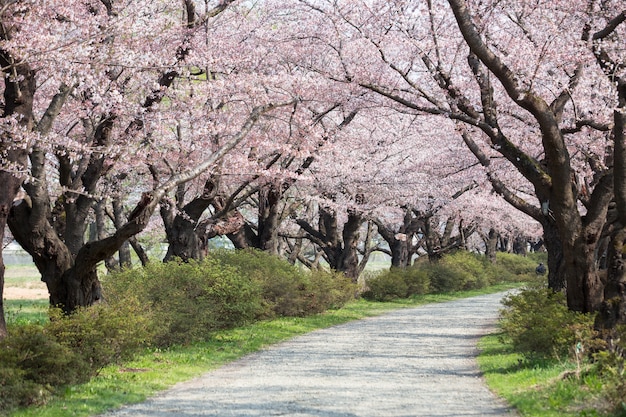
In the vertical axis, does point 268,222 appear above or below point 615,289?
above

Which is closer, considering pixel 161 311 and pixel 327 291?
pixel 161 311

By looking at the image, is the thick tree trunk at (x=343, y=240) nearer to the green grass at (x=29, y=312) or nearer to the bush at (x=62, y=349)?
the green grass at (x=29, y=312)

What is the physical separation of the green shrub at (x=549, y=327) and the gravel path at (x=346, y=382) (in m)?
1.02

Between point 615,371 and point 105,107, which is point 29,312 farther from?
point 615,371

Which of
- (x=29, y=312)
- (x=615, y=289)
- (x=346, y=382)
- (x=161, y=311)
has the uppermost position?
(x=615, y=289)

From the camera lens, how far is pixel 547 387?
9.98 m

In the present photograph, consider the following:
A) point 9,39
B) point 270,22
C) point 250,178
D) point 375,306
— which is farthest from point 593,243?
point 375,306

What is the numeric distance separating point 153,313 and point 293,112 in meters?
8.83

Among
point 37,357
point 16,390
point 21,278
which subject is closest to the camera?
point 16,390

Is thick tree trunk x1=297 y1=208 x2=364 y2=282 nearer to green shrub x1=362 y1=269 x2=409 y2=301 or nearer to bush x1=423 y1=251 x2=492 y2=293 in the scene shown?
green shrub x1=362 y1=269 x2=409 y2=301

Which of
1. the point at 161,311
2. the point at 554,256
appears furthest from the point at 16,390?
the point at 554,256

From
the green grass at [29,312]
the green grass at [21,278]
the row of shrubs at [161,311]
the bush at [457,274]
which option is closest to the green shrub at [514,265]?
the bush at [457,274]

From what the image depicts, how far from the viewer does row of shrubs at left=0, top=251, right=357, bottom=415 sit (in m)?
9.84

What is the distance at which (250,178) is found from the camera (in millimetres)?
22141
